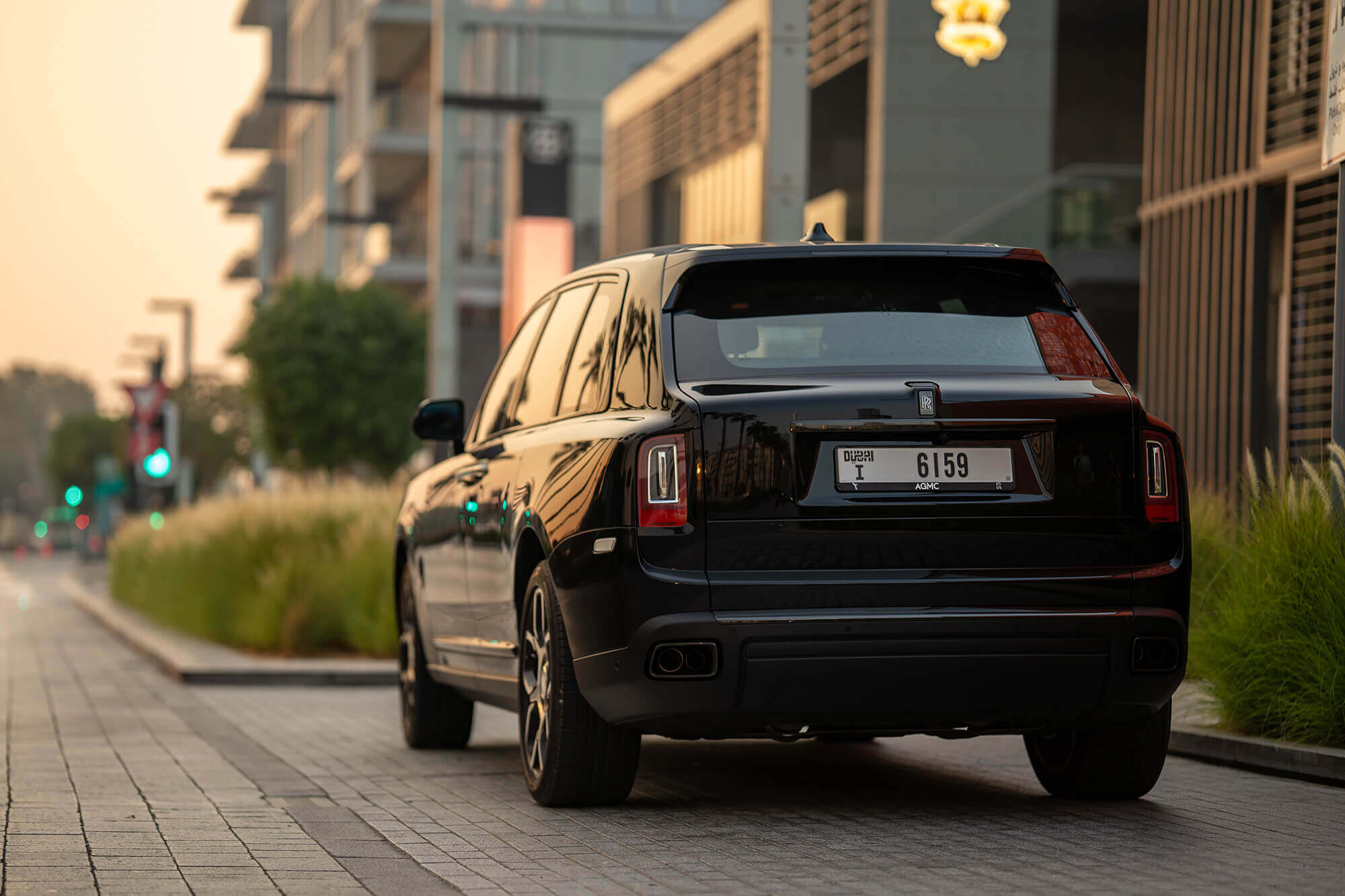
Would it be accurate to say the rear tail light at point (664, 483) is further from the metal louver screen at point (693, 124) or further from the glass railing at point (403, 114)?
the glass railing at point (403, 114)

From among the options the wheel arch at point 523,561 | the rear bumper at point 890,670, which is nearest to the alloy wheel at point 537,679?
the wheel arch at point 523,561

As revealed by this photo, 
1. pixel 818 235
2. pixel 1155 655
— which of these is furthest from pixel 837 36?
pixel 1155 655

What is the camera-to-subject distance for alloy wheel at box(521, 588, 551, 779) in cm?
732

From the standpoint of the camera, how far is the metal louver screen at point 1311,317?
13.9 metres

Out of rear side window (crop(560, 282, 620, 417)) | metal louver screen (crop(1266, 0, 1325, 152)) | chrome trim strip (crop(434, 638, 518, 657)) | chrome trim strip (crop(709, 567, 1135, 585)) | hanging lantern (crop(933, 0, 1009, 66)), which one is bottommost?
chrome trim strip (crop(434, 638, 518, 657))

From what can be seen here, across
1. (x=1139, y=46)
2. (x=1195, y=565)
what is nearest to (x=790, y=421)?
(x=1195, y=565)

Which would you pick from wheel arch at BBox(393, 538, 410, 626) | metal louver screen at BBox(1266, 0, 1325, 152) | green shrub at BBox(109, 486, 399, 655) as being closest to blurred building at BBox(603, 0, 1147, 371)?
metal louver screen at BBox(1266, 0, 1325, 152)

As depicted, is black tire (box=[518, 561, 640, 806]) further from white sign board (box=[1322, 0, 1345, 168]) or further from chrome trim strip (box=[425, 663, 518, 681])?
white sign board (box=[1322, 0, 1345, 168])

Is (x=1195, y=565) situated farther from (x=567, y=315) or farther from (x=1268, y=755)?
(x=567, y=315)

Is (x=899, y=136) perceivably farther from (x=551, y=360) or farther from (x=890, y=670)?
(x=890, y=670)

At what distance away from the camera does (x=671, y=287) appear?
7.08m

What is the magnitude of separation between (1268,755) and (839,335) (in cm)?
287

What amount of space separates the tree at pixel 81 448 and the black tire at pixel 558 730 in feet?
360

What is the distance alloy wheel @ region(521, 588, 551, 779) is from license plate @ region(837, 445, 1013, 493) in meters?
1.29
